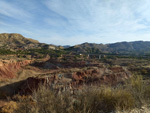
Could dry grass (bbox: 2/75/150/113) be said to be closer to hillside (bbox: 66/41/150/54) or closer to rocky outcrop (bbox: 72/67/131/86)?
rocky outcrop (bbox: 72/67/131/86)

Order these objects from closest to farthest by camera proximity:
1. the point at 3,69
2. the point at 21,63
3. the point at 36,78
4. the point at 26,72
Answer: the point at 36,78 < the point at 3,69 < the point at 26,72 < the point at 21,63

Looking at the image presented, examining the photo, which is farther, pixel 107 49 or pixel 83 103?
pixel 107 49

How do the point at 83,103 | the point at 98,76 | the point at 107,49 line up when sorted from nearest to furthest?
the point at 83,103 < the point at 98,76 < the point at 107,49

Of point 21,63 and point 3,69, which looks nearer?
point 3,69

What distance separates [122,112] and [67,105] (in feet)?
4.83

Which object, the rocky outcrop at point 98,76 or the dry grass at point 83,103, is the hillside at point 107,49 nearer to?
the rocky outcrop at point 98,76

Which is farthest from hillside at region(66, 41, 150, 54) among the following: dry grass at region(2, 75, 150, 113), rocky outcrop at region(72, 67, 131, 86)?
dry grass at region(2, 75, 150, 113)

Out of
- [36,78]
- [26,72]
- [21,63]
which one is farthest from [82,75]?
[21,63]

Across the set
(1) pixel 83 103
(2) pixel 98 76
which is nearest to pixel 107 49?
(2) pixel 98 76

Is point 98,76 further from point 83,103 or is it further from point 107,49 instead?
point 107,49

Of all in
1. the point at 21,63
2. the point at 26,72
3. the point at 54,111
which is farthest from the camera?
the point at 21,63

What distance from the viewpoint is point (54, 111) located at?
8.66 ft

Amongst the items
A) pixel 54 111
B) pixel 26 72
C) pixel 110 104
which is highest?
pixel 54 111

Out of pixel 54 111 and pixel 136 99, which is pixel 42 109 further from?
pixel 136 99
